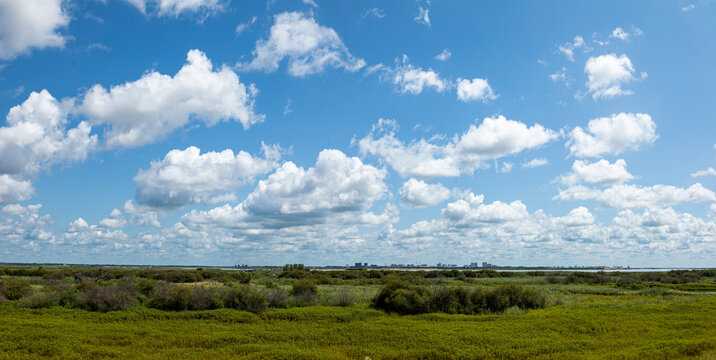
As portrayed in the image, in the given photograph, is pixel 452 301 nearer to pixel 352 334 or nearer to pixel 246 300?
pixel 352 334

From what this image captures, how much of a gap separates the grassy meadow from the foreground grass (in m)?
0.05

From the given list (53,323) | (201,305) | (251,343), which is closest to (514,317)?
(251,343)

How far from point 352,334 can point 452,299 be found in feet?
33.9

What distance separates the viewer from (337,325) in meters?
22.1

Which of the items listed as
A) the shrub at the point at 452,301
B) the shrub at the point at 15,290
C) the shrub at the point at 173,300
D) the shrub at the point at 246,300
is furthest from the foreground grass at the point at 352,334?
the shrub at the point at 15,290

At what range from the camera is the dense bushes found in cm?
2664

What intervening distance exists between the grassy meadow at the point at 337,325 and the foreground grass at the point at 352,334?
5 cm

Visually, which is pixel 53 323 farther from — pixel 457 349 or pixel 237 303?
pixel 457 349

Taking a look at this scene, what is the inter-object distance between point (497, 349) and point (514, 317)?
27.8ft

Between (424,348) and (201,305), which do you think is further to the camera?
(201,305)

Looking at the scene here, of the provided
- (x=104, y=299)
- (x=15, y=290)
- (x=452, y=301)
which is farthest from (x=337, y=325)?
(x=15, y=290)

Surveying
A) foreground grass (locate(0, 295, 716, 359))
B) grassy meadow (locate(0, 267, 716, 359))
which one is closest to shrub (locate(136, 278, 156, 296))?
grassy meadow (locate(0, 267, 716, 359))

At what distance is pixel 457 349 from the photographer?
16953 millimetres

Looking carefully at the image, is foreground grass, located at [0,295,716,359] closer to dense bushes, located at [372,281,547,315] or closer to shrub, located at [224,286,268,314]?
dense bushes, located at [372,281,547,315]
